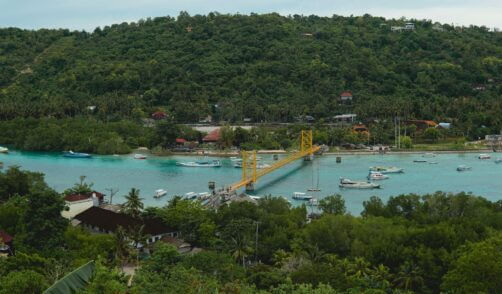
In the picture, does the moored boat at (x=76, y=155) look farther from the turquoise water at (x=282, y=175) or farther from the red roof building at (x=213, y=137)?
the red roof building at (x=213, y=137)

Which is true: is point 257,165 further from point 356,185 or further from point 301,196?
point 301,196

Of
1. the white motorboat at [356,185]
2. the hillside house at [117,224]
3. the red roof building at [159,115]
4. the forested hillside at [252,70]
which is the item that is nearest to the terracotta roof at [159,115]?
the red roof building at [159,115]

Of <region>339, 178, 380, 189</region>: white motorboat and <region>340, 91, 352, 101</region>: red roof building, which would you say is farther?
<region>340, 91, 352, 101</region>: red roof building

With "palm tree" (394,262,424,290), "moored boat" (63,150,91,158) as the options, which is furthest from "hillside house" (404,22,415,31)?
"palm tree" (394,262,424,290)

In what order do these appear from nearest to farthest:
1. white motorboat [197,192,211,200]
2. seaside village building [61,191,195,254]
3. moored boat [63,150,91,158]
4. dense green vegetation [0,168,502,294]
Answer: dense green vegetation [0,168,502,294], seaside village building [61,191,195,254], white motorboat [197,192,211,200], moored boat [63,150,91,158]

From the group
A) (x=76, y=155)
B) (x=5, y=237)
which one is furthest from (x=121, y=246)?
(x=76, y=155)

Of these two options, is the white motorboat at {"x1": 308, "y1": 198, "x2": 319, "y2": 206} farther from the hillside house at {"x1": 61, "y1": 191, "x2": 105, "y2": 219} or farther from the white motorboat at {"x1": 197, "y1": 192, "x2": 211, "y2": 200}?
the hillside house at {"x1": 61, "y1": 191, "x2": 105, "y2": 219}

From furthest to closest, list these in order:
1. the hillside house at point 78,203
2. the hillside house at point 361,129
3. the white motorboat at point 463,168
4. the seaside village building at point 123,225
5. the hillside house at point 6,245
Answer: the hillside house at point 361,129
the white motorboat at point 463,168
the hillside house at point 78,203
the seaside village building at point 123,225
the hillside house at point 6,245
